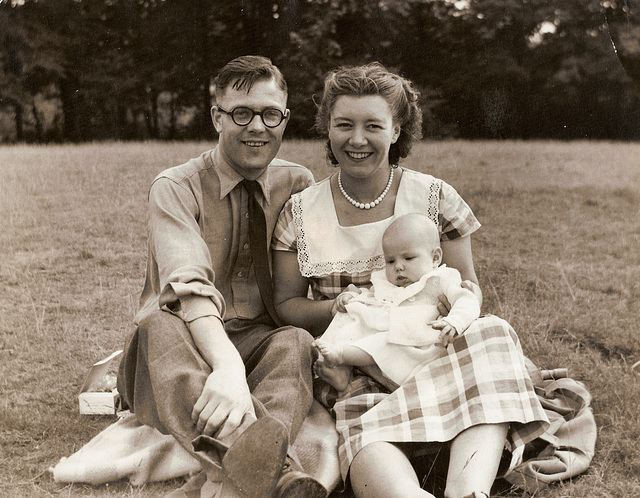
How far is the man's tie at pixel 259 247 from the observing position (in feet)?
8.60

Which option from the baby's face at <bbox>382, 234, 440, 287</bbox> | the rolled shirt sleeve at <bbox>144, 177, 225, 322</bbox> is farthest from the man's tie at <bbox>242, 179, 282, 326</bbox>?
the baby's face at <bbox>382, 234, 440, 287</bbox>

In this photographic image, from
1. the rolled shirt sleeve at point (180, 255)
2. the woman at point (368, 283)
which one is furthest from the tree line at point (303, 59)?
the rolled shirt sleeve at point (180, 255)

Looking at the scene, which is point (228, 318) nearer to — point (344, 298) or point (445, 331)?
point (344, 298)

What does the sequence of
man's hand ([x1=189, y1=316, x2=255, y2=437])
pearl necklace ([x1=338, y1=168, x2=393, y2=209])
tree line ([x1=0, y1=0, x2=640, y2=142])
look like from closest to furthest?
man's hand ([x1=189, y1=316, x2=255, y2=437]), pearl necklace ([x1=338, y1=168, x2=393, y2=209]), tree line ([x1=0, y1=0, x2=640, y2=142])

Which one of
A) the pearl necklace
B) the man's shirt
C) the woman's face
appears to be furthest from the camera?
the pearl necklace

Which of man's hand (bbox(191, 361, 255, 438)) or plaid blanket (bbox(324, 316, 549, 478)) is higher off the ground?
man's hand (bbox(191, 361, 255, 438))

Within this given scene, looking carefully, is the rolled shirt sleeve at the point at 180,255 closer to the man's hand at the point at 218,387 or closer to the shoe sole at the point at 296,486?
the man's hand at the point at 218,387

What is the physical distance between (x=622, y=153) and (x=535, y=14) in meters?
1.19

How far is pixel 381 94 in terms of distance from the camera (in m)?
2.46

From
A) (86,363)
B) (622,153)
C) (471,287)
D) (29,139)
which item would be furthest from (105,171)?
(622,153)

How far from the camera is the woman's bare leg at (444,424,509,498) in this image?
73.3 inches

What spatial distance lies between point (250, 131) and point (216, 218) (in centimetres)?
38

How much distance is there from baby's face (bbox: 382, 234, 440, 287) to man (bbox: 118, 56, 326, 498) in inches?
16.8

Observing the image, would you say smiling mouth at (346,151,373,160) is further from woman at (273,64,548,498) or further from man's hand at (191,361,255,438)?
man's hand at (191,361,255,438)
